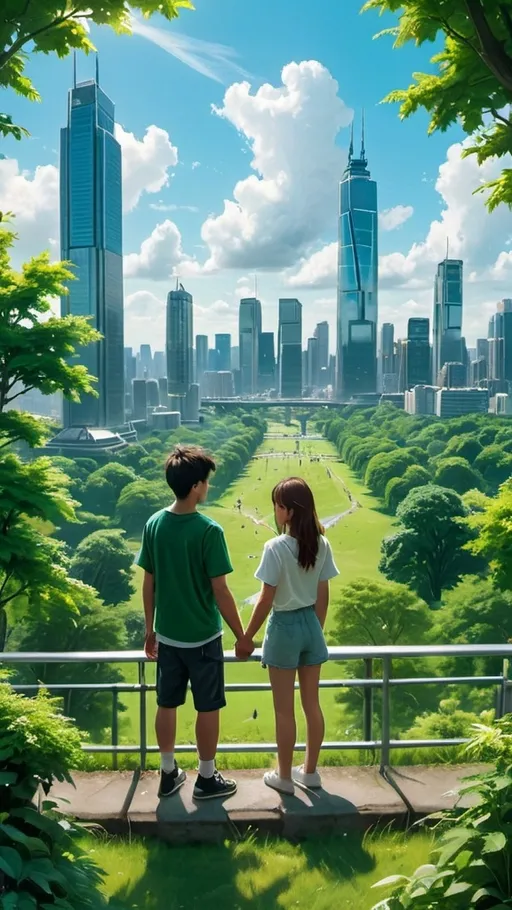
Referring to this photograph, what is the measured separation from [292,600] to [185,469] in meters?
0.59

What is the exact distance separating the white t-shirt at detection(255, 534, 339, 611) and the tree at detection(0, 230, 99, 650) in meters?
3.89

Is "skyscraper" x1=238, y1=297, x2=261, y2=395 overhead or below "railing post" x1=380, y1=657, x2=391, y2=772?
overhead

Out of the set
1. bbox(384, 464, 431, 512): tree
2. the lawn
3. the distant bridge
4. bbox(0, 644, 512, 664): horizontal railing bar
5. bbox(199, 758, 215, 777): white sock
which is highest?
the distant bridge

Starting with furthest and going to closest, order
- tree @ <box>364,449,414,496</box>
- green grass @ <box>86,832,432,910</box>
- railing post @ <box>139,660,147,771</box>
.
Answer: tree @ <box>364,449,414,496</box>, railing post @ <box>139,660,147,771</box>, green grass @ <box>86,832,432,910</box>

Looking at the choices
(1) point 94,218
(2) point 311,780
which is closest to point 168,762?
(2) point 311,780

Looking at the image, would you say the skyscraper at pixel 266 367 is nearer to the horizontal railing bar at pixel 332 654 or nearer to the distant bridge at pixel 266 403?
the distant bridge at pixel 266 403

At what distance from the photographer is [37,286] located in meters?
6.31

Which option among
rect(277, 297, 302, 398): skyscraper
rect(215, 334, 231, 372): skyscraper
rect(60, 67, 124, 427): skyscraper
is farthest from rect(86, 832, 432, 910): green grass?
rect(215, 334, 231, 372): skyscraper

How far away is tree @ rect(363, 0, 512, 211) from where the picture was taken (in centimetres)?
218

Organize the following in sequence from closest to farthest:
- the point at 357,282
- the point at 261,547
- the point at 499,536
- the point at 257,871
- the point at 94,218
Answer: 1. the point at 257,871
2. the point at 499,536
3. the point at 261,547
4. the point at 94,218
5. the point at 357,282

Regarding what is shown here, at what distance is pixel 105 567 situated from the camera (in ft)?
91.1

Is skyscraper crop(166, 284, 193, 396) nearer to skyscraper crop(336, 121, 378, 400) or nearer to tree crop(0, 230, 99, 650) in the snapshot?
skyscraper crop(336, 121, 378, 400)

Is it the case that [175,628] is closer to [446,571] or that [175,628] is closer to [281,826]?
[281,826]

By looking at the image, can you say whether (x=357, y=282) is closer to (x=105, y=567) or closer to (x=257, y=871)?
(x=105, y=567)
